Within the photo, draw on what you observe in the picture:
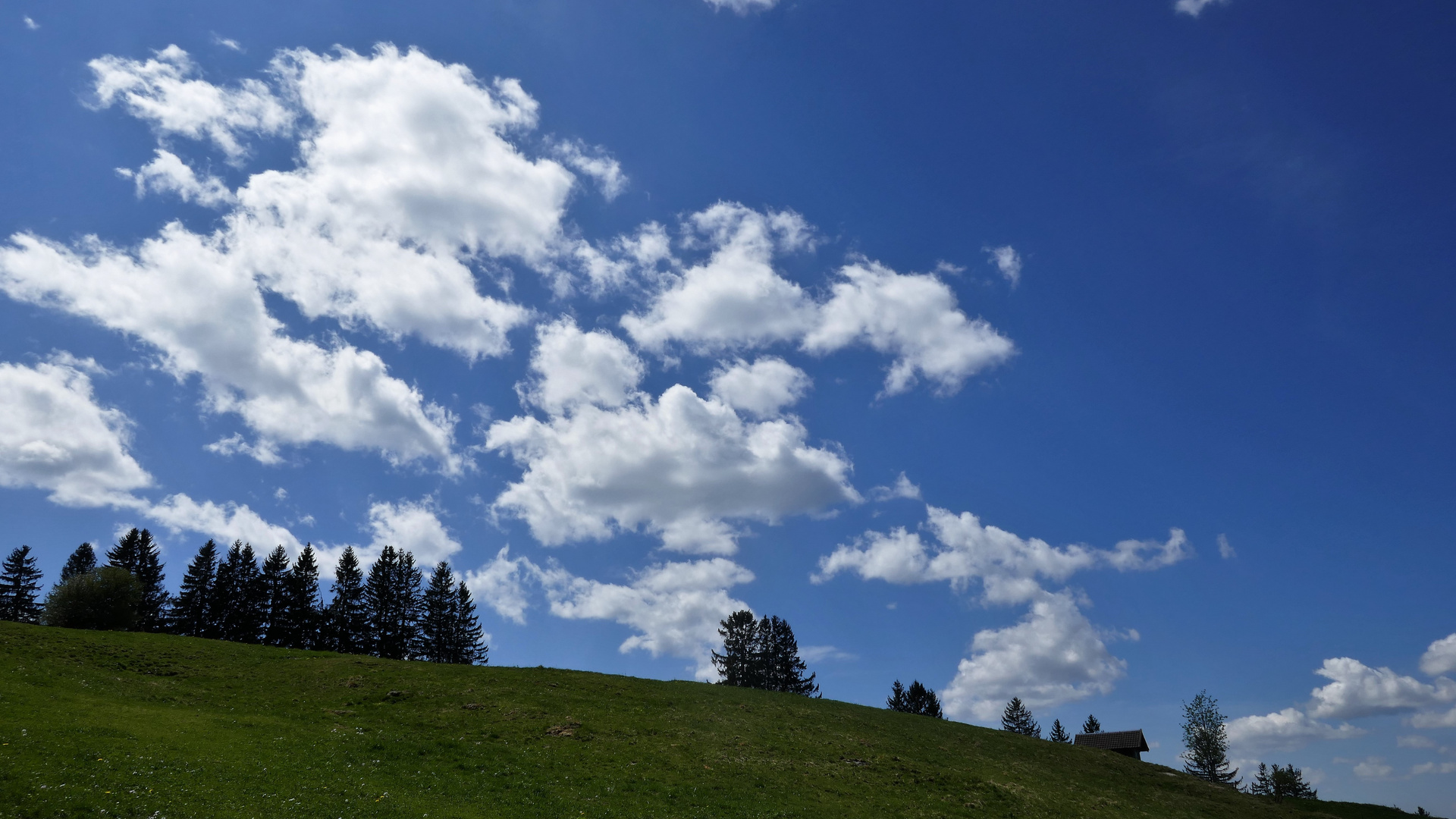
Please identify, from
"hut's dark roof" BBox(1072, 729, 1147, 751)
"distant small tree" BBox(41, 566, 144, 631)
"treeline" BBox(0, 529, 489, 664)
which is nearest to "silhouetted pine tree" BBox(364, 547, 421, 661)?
"treeline" BBox(0, 529, 489, 664)

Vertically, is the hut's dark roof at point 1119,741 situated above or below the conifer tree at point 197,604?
below

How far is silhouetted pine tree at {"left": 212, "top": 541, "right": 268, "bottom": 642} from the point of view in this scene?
10225cm

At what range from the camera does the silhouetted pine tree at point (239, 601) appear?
10225 centimetres

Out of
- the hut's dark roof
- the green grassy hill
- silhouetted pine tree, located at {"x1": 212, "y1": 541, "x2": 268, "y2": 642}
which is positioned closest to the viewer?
the green grassy hill

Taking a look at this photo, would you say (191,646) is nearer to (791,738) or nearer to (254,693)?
(254,693)

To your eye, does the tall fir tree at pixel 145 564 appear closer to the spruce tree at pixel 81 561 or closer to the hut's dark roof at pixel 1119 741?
the spruce tree at pixel 81 561

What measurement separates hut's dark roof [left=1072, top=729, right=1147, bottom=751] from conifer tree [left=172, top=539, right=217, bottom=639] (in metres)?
120

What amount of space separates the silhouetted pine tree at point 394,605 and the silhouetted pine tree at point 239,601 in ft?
46.9

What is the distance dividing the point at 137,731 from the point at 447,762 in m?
14.9

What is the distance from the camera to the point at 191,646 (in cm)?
6119

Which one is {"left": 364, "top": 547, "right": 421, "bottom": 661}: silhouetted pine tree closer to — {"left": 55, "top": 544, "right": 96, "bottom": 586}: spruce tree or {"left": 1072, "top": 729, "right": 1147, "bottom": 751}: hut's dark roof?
{"left": 55, "top": 544, "right": 96, "bottom": 586}: spruce tree

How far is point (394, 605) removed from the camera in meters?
112

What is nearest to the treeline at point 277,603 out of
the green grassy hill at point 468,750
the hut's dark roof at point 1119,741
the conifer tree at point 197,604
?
the conifer tree at point 197,604

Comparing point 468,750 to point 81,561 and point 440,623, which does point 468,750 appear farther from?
point 81,561
